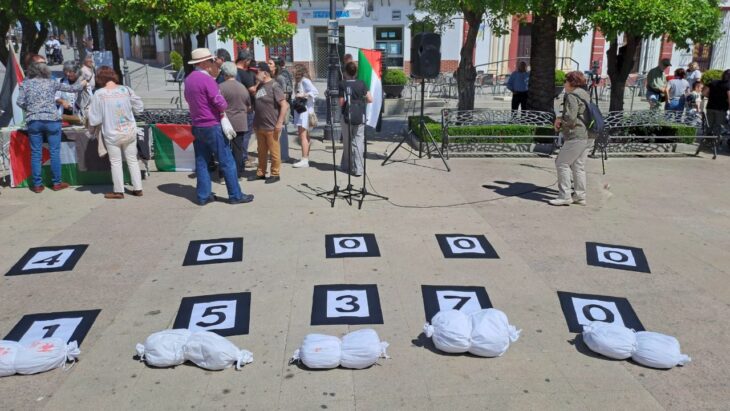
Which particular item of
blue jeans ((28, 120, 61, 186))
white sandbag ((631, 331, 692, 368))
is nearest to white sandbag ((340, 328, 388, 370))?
white sandbag ((631, 331, 692, 368))

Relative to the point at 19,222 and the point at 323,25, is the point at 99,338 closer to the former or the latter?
the point at 19,222

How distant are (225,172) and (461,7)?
6.61 meters

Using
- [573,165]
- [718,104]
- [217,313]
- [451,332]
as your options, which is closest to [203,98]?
[217,313]

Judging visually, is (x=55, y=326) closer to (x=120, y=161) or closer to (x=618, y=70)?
(x=120, y=161)

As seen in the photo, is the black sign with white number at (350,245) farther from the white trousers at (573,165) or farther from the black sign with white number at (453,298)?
the white trousers at (573,165)

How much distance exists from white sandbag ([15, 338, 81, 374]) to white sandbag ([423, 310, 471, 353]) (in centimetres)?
258

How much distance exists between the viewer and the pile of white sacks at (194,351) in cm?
408

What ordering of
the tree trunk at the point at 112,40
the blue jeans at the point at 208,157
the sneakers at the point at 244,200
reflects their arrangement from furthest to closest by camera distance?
1. the tree trunk at the point at 112,40
2. the sneakers at the point at 244,200
3. the blue jeans at the point at 208,157

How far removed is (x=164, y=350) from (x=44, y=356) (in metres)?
0.80

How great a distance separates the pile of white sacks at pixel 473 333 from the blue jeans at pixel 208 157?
4.33 meters

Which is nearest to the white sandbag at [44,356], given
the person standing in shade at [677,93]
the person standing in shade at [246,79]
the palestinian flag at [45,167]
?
the palestinian flag at [45,167]

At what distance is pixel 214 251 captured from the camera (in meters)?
6.33

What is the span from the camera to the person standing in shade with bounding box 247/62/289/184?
8859 mm

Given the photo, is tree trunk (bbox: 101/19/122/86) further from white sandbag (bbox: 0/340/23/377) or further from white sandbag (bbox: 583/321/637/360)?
white sandbag (bbox: 583/321/637/360)
